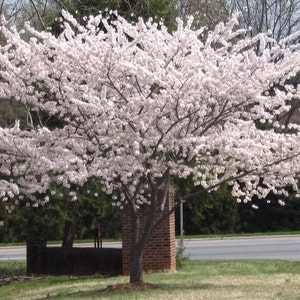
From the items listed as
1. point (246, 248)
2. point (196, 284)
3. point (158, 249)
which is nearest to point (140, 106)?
point (196, 284)

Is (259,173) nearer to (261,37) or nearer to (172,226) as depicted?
(261,37)

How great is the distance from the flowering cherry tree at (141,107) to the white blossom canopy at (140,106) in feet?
0.06

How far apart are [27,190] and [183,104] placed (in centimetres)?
273

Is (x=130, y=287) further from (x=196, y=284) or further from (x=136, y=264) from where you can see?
(x=196, y=284)

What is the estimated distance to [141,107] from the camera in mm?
11547

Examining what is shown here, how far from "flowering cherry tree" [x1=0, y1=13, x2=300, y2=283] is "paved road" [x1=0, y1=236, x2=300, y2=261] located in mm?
9258

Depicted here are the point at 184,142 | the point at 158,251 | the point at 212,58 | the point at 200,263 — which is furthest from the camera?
the point at 200,263

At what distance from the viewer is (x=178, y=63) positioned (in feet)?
38.6

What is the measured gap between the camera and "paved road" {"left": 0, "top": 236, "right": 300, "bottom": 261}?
23.1 meters

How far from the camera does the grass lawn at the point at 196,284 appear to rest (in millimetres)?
11867

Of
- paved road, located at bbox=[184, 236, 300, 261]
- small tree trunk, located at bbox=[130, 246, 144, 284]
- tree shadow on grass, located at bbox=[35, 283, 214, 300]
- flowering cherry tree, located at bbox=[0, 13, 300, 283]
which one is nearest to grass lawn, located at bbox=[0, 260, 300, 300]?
tree shadow on grass, located at bbox=[35, 283, 214, 300]

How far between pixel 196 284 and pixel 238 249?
483 inches

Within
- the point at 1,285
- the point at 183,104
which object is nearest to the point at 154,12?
the point at 1,285

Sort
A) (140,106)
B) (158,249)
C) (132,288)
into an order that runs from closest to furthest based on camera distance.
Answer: (140,106)
(132,288)
(158,249)
